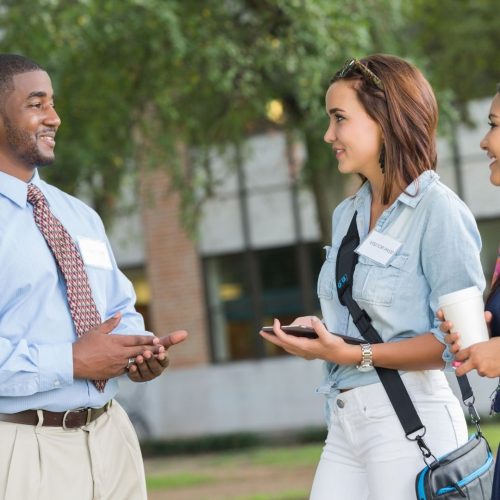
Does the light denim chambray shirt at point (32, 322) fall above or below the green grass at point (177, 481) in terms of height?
above

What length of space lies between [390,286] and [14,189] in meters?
1.25

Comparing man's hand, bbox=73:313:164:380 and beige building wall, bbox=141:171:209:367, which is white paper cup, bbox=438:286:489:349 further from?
beige building wall, bbox=141:171:209:367

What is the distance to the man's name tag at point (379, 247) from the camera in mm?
3176

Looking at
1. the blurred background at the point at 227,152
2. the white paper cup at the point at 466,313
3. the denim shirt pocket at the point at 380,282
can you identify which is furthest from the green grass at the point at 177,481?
the white paper cup at the point at 466,313

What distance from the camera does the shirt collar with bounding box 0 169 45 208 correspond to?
132 inches

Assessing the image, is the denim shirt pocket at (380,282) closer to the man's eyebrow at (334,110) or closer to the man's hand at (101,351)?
the man's eyebrow at (334,110)

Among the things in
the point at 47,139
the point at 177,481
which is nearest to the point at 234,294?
the point at 177,481

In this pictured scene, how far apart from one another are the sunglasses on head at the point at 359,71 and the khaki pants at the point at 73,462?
1358 millimetres

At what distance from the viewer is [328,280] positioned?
334 centimetres

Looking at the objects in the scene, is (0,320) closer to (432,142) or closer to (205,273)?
(432,142)

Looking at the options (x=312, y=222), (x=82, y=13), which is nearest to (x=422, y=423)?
(x=82, y=13)

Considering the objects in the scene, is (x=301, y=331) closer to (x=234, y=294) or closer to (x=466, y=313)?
(x=466, y=313)

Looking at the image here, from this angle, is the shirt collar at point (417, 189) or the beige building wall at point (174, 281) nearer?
the shirt collar at point (417, 189)

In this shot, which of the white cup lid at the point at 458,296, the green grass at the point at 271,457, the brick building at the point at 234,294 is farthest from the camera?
the brick building at the point at 234,294
